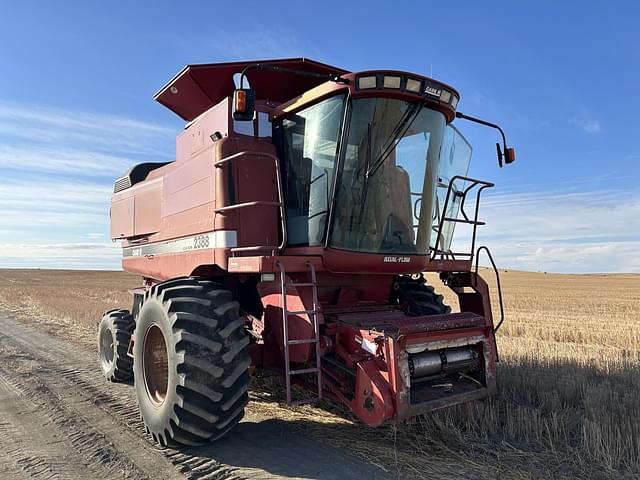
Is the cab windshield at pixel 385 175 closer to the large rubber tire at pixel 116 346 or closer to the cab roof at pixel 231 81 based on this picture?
the cab roof at pixel 231 81

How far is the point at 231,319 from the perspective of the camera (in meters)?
4.26

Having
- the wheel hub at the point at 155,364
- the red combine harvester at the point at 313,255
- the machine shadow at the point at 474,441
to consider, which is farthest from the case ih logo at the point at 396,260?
the wheel hub at the point at 155,364

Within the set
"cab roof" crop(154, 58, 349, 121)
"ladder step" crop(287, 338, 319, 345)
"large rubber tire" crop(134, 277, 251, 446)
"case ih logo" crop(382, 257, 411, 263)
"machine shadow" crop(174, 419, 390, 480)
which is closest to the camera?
"machine shadow" crop(174, 419, 390, 480)

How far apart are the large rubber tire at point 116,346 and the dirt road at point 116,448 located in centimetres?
27

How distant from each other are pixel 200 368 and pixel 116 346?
3.20 meters

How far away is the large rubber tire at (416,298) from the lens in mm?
5879

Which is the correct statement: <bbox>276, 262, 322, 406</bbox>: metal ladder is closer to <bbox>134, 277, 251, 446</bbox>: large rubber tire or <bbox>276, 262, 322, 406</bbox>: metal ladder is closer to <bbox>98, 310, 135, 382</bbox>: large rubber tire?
<bbox>134, 277, 251, 446</bbox>: large rubber tire

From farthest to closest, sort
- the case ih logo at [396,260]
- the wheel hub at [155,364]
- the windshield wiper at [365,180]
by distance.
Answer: the wheel hub at [155,364] < the case ih logo at [396,260] < the windshield wiper at [365,180]

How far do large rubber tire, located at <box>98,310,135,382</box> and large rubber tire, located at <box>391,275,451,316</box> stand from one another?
340 cm

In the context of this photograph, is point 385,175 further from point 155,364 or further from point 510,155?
point 155,364

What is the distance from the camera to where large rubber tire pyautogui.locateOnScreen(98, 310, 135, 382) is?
21.2ft

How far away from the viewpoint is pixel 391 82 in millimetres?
4336

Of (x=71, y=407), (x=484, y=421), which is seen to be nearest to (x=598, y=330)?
(x=484, y=421)

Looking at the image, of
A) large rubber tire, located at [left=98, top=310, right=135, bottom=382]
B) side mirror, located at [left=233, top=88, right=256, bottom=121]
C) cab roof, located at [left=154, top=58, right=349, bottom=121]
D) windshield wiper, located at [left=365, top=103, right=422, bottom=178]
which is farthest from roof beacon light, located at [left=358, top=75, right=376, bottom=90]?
large rubber tire, located at [left=98, top=310, right=135, bottom=382]
